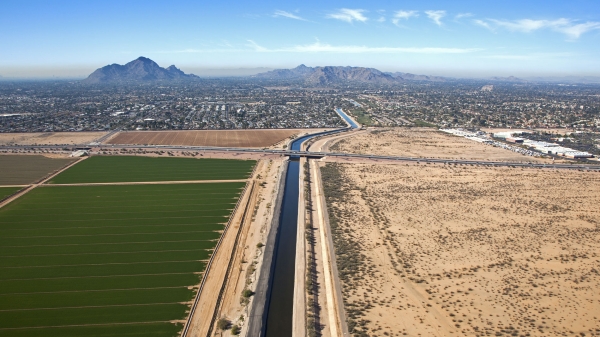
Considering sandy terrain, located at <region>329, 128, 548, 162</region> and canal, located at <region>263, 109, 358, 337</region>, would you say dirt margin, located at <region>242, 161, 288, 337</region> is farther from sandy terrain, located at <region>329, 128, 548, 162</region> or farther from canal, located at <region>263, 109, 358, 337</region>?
sandy terrain, located at <region>329, 128, 548, 162</region>

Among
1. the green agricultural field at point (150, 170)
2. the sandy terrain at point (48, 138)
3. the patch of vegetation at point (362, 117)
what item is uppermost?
the patch of vegetation at point (362, 117)

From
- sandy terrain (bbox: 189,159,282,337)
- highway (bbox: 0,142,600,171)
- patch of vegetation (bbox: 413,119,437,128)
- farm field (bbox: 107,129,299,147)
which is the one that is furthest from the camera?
patch of vegetation (bbox: 413,119,437,128)

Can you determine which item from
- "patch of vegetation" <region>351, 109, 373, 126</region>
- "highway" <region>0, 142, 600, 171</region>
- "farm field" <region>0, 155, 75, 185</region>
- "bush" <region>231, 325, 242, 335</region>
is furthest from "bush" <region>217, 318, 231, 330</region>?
"patch of vegetation" <region>351, 109, 373, 126</region>

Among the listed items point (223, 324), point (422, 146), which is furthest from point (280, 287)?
point (422, 146)

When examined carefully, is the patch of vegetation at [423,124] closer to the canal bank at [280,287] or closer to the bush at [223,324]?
the canal bank at [280,287]

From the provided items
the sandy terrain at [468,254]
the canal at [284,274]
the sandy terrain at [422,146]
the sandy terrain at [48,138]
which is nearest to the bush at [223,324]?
the canal at [284,274]

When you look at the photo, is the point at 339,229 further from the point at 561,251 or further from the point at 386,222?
the point at 561,251

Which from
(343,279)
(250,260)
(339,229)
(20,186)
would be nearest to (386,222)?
(339,229)
